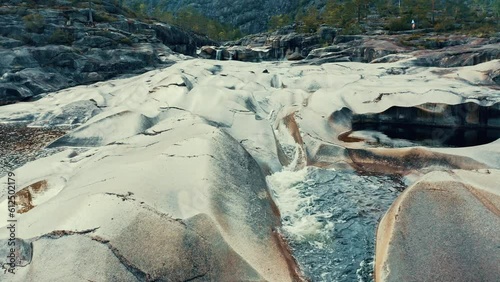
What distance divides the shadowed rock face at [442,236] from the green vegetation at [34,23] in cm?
4810

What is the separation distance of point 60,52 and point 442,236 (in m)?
40.9

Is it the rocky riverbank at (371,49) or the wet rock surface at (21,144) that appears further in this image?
the rocky riverbank at (371,49)

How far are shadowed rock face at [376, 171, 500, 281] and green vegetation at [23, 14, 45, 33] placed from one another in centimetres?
4810

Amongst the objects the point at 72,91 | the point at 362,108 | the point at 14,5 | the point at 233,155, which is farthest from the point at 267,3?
the point at 233,155

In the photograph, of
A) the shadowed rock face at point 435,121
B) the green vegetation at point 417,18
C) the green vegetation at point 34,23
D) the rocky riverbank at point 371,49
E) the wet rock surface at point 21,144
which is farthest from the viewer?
the green vegetation at point 417,18

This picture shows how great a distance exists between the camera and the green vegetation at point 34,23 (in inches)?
1710

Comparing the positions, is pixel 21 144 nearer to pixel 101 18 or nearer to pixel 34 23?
pixel 34 23

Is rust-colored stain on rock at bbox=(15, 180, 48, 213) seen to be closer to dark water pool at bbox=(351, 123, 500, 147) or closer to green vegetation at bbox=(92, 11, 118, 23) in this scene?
dark water pool at bbox=(351, 123, 500, 147)

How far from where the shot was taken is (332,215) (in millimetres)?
10461

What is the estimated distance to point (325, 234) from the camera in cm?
946

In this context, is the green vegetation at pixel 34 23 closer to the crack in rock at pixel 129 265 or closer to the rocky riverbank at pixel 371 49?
the rocky riverbank at pixel 371 49

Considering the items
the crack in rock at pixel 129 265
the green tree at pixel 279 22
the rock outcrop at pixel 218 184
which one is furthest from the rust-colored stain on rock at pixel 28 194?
the green tree at pixel 279 22

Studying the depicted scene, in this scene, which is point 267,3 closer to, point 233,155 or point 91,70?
point 91,70

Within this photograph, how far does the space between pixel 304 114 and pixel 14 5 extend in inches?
2090
